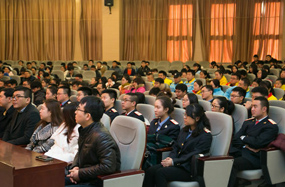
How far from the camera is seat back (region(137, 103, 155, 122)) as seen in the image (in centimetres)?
472

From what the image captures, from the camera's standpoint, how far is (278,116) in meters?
4.01

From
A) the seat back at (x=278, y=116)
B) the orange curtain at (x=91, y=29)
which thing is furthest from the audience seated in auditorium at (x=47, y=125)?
the orange curtain at (x=91, y=29)

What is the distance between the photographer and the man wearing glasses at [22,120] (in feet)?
14.2

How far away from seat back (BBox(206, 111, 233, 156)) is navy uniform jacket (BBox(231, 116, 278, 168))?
444 millimetres

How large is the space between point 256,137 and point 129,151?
1497 mm

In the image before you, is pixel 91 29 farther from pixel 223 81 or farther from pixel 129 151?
pixel 129 151

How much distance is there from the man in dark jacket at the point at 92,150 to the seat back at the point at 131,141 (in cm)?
17

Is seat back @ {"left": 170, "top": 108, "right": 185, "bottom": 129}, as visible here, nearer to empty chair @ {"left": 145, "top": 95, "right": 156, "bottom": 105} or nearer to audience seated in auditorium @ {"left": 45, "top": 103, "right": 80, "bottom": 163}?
empty chair @ {"left": 145, "top": 95, "right": 156, "bottom": 105}

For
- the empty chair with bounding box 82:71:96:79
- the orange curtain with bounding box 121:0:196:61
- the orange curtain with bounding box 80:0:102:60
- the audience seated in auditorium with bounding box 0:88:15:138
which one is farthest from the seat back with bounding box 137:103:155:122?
the orange curtain with bounding box 80:0:102:60

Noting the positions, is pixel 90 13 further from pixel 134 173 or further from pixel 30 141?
pixel 134 173

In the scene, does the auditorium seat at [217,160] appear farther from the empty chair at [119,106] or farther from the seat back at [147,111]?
the empty chair at [119,106]

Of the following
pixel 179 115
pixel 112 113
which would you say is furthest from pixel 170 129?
pixel 112 113

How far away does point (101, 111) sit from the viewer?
9.99ft

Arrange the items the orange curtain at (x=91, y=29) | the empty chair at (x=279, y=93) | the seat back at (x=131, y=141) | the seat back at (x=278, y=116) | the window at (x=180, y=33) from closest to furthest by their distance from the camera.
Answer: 1. the seat back at (x=131, y=141)
2. the seat back at (x=278, y=116)
3. the empty chair at (x=279, y=93)
4. the window at (x=180, y=33)
5. the orange curtain at (x=91, y=29)
